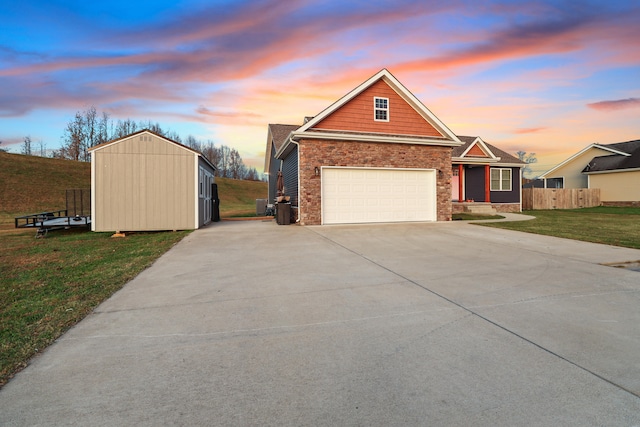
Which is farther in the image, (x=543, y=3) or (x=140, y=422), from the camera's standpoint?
(x=543, y=3)

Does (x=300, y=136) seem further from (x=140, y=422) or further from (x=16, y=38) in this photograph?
(x=140, y=422)

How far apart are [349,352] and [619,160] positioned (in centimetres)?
3595

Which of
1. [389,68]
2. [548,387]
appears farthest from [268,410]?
[389,68]

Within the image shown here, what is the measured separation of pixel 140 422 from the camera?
2086mm

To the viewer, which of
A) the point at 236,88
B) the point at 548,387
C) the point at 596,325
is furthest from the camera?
the point at 236,88

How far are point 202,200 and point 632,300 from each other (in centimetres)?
1392

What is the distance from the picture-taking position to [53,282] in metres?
5.70

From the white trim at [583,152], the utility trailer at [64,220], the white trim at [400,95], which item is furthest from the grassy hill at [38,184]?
the white trim at [583,152]

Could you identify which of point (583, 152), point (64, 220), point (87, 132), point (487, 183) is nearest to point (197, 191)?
point (64, 220)

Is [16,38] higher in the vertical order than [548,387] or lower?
higher

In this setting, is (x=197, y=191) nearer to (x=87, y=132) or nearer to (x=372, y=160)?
(x=372, y=160)

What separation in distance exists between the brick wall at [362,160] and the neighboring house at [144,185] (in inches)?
171

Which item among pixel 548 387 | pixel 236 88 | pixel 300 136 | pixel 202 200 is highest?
pixel 236 88

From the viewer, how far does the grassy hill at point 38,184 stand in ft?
94.3
